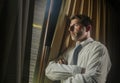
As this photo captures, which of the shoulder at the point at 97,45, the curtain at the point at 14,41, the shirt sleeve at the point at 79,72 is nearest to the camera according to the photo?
the curtain at the point at 14,41

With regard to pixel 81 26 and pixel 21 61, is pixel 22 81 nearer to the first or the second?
pixel 21 61

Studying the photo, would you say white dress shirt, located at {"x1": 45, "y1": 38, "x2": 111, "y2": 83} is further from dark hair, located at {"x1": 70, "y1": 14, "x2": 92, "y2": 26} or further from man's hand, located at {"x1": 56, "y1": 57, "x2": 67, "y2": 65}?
dark hair, located at {"x1": 70, "y1": 14, "x2": 92, "y2": 26}

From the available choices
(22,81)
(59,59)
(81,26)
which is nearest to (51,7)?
(81,26)

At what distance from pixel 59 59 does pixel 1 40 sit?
0.36m

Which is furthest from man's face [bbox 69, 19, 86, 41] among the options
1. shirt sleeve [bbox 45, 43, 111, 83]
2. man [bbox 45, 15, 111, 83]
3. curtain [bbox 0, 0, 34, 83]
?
curtain [bbox 0, 0, 34, 83]

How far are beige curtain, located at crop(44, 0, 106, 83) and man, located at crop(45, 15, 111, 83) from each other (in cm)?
3

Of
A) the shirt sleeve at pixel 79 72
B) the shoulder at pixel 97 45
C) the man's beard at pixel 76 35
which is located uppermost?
the man's beard at pixel 76 35

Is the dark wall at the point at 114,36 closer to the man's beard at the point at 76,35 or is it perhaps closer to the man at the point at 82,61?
the man at the point at 82,61

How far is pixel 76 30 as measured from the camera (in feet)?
5.08

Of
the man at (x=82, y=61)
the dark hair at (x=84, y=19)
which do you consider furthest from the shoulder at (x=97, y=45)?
the dark hair at (x=84, y=19)

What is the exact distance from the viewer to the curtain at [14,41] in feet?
4.20

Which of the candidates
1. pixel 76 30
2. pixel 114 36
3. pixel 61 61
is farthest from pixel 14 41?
pixel 114 36

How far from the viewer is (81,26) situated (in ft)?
5.11

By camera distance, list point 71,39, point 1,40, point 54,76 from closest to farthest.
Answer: point 1,40 → point 54,76 → point 71,39
